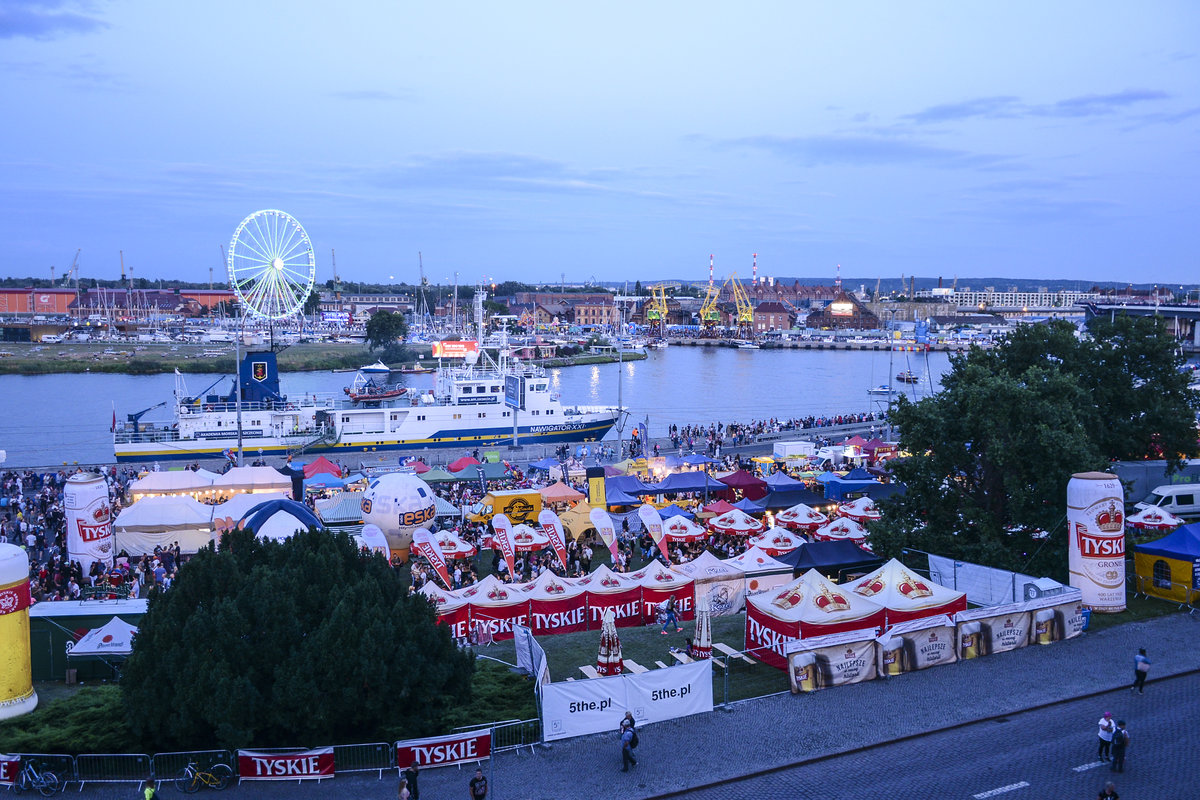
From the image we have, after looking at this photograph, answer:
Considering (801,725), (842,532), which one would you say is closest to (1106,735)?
(801,725)

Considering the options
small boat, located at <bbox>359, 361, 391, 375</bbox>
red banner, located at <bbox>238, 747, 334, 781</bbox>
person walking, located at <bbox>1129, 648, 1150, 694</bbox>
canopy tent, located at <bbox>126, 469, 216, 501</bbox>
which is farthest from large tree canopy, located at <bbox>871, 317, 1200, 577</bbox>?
small boat, located at <bbox>359, 361, 391, 375</bbox>

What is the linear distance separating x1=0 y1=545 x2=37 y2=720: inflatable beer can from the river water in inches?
1078

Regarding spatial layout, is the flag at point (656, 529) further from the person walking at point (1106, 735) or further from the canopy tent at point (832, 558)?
the person walking at point (1106, 735)

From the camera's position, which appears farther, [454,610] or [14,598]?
[454,610]

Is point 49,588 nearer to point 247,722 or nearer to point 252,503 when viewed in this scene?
point 252,503

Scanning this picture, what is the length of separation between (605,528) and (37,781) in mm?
10945

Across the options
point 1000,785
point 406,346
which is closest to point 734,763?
point 1000,785

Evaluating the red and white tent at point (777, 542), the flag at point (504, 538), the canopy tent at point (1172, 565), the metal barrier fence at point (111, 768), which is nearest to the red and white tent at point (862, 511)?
the red and white tent at point (777, 542)

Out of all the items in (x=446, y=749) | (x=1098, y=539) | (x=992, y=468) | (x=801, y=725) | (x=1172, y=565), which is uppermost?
(x=992, y=468)

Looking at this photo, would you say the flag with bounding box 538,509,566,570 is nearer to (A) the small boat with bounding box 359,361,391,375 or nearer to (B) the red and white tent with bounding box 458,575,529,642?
(B) the red and white tent with bounding box 458,575,529,642

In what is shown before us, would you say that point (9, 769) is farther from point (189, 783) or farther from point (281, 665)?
point (281, 665)

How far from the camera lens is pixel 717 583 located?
15.1 meters

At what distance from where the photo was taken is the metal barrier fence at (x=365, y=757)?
9609 millimetres

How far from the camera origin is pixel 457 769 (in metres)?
9.59
